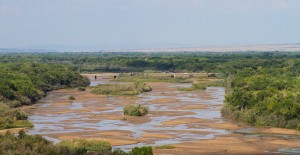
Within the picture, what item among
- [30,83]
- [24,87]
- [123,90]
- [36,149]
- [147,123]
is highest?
[36,149]

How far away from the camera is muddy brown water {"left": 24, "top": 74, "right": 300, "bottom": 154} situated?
43375 mm

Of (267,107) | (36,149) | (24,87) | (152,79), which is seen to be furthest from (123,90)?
(36,149)

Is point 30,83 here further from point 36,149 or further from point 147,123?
point 36,149

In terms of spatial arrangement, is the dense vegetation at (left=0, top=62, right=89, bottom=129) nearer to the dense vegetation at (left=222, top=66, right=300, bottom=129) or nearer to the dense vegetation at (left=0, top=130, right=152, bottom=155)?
the dense vegetation at (left=0, top=130, right=152, bottom=155)

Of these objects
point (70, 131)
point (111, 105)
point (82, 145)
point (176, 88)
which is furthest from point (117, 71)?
point (82, 145)

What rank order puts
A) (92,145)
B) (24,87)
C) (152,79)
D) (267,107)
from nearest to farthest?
(92,145)
(267,107)
(24,87)
(152,79)

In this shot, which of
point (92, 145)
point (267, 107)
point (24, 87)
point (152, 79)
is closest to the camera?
point (92, 145)

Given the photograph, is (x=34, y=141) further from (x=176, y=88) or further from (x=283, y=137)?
(x=176, y=88)

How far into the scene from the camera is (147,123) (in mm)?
53938

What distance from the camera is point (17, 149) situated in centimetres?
3016

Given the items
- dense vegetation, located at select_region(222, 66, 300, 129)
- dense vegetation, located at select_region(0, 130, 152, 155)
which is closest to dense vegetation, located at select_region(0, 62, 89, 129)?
dense vegetation, located at select_region(0, 130, 152, 155)

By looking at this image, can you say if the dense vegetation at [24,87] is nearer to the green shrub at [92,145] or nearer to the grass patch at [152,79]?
the green shrub at [92,145]

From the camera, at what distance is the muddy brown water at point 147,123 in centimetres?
4338

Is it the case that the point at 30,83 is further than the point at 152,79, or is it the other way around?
the point at 152,79
